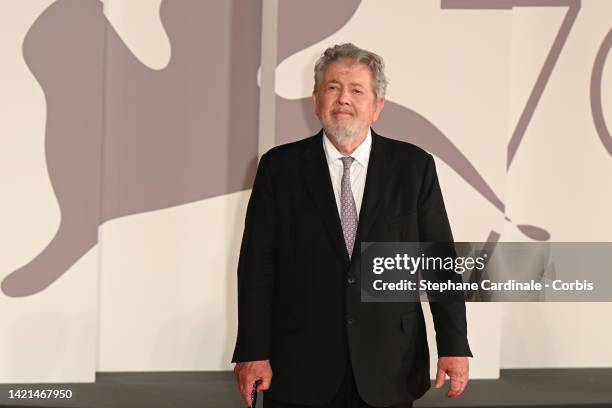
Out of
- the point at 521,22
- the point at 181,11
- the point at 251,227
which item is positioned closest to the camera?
the point at 251,227

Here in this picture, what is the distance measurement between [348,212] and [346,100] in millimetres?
304

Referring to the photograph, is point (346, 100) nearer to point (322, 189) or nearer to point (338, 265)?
point (322, 189)

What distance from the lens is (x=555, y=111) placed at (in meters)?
3.83

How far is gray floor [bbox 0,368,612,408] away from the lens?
3.25 metres

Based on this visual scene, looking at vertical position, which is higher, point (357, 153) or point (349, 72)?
point (349, 72)

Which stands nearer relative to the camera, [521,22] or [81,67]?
[81,67]

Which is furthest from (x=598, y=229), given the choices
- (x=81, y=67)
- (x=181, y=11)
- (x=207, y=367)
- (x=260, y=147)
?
(x=81, y=67)

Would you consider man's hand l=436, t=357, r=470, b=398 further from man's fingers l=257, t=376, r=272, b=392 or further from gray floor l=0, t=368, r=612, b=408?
gray floor l=0, t=368, r=612, b=408

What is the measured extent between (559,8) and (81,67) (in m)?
2.41

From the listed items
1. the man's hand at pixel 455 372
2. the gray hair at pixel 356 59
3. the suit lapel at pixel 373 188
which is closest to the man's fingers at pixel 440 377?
the man's hand at pixel 455 372

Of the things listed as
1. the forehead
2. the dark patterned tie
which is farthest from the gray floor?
the forehead

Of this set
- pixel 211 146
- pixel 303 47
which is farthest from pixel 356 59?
pixel 211 146

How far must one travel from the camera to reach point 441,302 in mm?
1987

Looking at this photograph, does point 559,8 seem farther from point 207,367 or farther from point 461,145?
point 207,367
